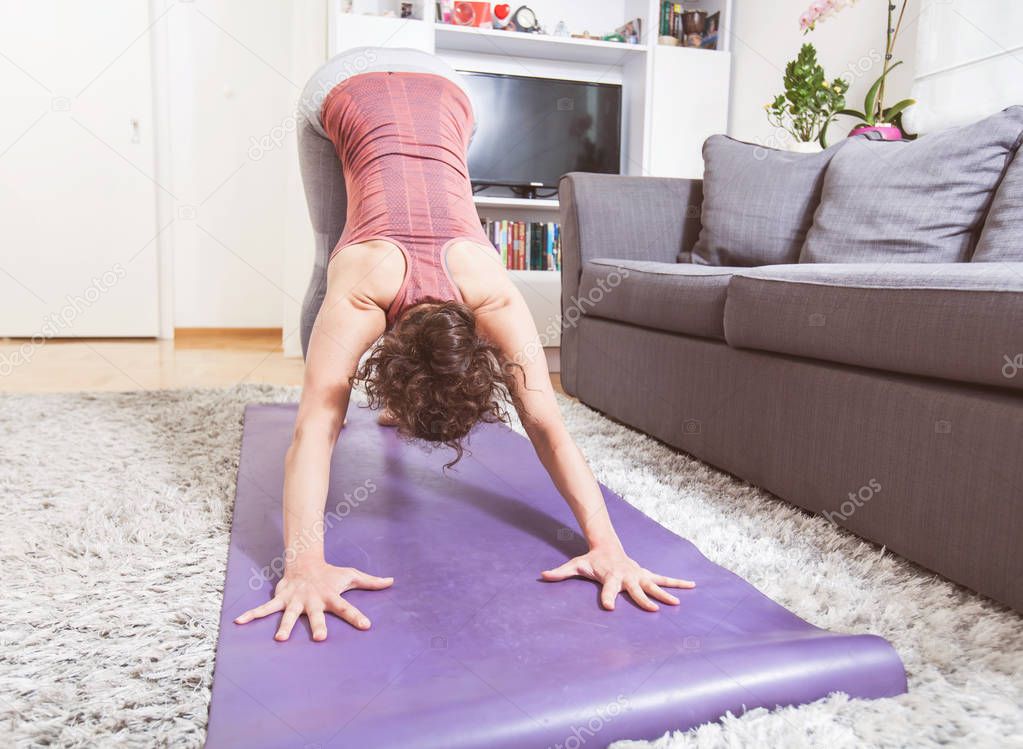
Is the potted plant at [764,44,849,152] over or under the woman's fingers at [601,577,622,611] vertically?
over

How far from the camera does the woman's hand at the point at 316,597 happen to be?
1.03 m

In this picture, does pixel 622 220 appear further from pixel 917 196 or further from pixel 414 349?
pixel 414 349

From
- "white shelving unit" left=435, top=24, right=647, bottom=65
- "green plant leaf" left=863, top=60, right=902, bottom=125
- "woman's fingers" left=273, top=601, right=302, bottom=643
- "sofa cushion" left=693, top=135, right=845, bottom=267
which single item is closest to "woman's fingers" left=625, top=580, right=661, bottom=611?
"woman's fingers" left=273, top=601, right=302, bottom=643

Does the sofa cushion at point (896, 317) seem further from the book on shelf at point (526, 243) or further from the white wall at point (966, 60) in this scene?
the book on shelf at point (526, 243)

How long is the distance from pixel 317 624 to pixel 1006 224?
165cm

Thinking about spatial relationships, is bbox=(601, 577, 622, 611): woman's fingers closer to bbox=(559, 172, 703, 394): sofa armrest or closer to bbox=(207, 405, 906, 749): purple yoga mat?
bbox=(207, 405, 906, 749): purple yoga mat

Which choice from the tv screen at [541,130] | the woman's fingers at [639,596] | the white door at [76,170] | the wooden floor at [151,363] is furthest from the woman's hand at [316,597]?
the white door at [76,170]

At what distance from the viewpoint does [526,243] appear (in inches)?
153

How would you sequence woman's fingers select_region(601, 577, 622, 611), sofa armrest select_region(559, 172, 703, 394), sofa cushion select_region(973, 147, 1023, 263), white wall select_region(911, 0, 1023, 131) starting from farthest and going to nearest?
sofa armrest select_region(559, 172, 703, 394) < white wall select_region(911, 0, 1023, 131) < sofa cushion select_region(973, 147, 1023, 263) < woman's fingers select_region(601, 577, 622, 611)

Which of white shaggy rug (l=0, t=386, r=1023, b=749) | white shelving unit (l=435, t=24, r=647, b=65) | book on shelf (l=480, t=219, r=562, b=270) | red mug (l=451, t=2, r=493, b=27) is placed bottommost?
white shaggy rug (l=0, t=386, r=1023, b=749)

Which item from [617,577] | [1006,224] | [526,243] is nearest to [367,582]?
[617,577]

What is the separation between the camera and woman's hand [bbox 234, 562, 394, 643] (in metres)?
1.03

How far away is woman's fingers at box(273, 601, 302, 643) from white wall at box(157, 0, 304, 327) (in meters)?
3.30

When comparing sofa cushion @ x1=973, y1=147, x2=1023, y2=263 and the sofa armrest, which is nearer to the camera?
sofa cushion @ x1=973, y1=147, x2=1023, y2=263
